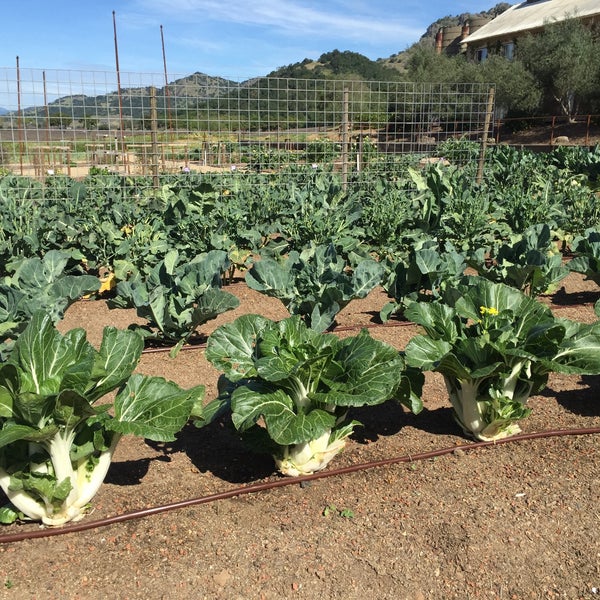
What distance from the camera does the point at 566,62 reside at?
108 feet

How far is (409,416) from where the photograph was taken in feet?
12.6

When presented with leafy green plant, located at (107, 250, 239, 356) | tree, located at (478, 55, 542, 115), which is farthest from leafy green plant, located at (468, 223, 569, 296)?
tree, located at (478, 55, 542, 115)

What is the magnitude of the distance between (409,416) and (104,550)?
1.94m

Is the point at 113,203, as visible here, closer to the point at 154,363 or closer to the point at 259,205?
the point at 259,205

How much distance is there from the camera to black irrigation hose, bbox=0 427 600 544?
2.69 metres

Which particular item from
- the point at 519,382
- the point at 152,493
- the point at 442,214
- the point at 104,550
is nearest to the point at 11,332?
the point at 152,493

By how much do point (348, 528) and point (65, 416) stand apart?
128 cm

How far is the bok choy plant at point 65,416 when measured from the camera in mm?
2514

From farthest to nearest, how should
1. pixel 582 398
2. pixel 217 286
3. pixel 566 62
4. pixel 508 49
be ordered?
pixel 508 49 → pixel 566 62 → pixel 217 286 → pixel 582 398

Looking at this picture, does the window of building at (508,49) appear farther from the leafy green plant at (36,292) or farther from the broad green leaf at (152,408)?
the broad green leaf at (152,408)

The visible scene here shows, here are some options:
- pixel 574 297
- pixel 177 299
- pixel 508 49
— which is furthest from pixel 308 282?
pixel 508 49

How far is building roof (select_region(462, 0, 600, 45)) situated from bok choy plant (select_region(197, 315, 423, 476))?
39105 mm

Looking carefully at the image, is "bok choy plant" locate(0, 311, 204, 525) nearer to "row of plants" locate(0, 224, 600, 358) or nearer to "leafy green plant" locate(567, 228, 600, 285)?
"row of plants" locate(0, 224, 600, 358)

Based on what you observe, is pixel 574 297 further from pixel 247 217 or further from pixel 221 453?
pixel 221 453
